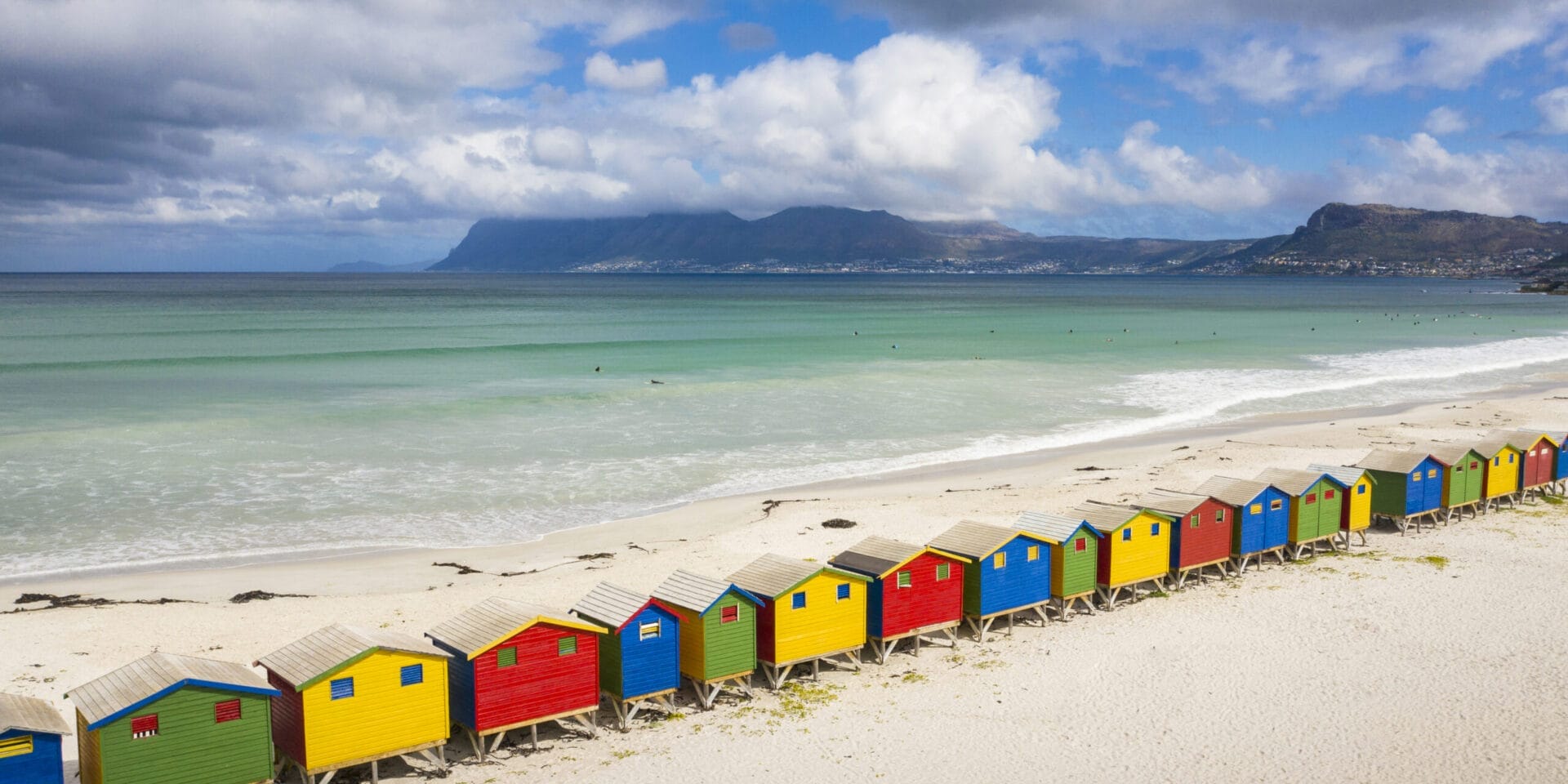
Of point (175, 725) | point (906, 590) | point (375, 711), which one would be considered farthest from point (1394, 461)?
point (175, 725)

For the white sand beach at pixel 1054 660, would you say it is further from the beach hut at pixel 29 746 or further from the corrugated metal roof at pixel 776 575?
the beach hut at pixel 29 746

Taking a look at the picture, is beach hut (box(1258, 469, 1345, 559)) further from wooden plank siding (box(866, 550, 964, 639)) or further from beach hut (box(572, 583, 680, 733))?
beach hut (box(572, 583, 680, 733))

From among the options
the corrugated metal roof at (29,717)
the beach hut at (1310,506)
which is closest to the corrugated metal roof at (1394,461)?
the beach hut at (1310,506)

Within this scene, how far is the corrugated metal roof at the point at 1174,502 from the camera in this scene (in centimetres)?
2303

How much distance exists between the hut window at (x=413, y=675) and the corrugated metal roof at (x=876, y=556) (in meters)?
7.77

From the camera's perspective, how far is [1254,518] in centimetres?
2416

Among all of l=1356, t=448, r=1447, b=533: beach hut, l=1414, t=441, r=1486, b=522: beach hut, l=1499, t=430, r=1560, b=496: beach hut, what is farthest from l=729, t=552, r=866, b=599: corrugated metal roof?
l=1499, t=430, r=1560, b=496: beach hut

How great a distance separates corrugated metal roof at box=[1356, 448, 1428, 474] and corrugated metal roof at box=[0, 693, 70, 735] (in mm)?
28821

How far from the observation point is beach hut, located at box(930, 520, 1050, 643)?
20047mm

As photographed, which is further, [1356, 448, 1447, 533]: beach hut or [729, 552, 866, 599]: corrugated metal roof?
[1356, 448, 1447, 533]: beach hut

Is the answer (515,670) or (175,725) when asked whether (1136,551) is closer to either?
(515,670)

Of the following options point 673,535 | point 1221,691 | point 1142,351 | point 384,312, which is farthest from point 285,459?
point 384,312

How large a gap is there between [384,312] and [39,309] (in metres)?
43.2

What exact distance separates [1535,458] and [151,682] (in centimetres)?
3531
